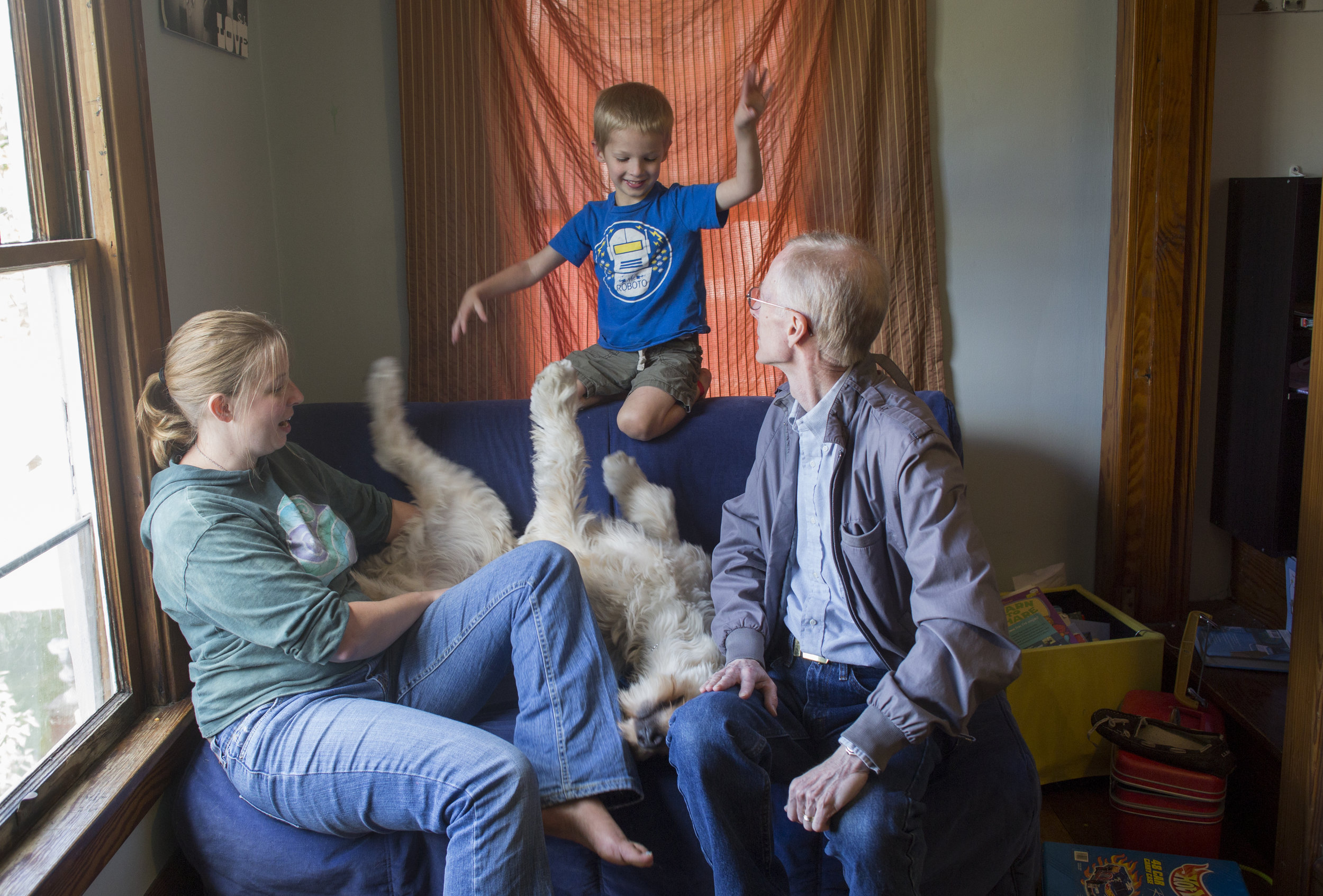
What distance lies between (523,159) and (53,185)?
1.16 meters

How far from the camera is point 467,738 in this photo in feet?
4.36

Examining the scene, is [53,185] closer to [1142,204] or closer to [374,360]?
[374,360]

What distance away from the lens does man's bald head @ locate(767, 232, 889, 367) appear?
1.40 m

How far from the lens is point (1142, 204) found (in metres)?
2.34

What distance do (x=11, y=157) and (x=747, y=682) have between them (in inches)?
56.1

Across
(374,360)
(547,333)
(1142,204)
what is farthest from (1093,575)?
(374,360)

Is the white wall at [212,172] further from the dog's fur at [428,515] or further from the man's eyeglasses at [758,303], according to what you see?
the man's eyeglasses at [758,303]

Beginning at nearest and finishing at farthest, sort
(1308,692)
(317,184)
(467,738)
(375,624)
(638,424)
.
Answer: (467,738) → (375,624) → (1308,692) → (638,424) → (317,184)

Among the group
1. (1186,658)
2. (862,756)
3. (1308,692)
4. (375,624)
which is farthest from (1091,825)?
(375,624)

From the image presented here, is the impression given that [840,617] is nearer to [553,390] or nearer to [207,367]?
[553,390]

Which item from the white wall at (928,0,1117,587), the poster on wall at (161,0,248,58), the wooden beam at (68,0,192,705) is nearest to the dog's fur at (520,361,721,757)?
the wooden beam at (68,0,192,705)

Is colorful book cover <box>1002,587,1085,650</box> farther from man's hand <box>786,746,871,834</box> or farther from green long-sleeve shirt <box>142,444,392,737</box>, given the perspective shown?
green long-sleeve shirt <box>142,444,392,737</box>

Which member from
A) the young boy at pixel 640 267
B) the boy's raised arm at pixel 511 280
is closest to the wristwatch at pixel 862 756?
the young boy at pixel 640 267

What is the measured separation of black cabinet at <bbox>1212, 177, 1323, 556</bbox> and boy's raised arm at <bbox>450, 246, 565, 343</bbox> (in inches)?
69.3
